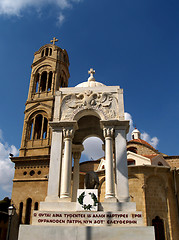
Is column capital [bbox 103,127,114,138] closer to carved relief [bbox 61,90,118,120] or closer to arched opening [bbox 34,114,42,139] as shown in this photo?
carved relief [bbox 61,90,118,120]

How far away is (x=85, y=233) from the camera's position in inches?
324

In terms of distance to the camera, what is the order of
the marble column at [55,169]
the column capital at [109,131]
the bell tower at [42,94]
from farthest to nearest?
the bell tower at [42,94]
the column capital at [109,131]
the marble column at [55,169]

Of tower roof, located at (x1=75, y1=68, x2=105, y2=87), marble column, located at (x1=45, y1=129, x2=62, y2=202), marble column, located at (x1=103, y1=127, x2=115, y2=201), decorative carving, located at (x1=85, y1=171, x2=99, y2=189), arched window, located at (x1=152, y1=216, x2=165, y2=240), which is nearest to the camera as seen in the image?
marble column, located at (x1=103, y1=127, x2=115, y2=201)

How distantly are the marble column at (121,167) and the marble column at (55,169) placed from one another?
2.64 metres

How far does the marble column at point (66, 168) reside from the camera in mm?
9852

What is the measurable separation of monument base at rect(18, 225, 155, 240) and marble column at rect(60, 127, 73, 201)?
1.55 metres

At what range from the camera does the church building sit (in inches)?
448

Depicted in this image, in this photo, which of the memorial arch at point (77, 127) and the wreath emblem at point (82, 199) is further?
the memorial arch at point (77, 127)

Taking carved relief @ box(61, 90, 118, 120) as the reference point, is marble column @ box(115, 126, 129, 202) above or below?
below

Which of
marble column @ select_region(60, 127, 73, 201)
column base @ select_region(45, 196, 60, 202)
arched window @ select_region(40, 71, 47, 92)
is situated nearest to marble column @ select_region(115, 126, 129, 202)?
marble column @ select_region(60, 127, 73, 201)

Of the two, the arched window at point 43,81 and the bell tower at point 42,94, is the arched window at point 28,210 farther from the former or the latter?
the arched window at point 43,81

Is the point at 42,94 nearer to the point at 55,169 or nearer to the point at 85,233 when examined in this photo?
the point at 55,169

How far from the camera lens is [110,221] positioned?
8.65 m

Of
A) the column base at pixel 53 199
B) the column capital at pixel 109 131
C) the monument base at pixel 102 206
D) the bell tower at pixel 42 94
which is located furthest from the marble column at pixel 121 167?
the bell tower at pixel 42 94
